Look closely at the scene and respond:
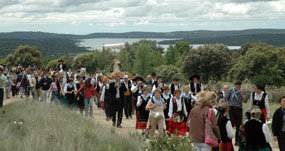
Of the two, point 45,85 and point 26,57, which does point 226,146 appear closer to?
point 45,85

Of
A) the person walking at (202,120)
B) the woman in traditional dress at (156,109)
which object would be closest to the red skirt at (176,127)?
the woman in traditional dress at (156,109)

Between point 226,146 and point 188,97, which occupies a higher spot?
point 188,97

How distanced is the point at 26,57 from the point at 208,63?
68830mm

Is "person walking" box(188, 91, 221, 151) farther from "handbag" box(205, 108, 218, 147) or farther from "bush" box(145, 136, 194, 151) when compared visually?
"bush" box(145, 136, 194, 151)

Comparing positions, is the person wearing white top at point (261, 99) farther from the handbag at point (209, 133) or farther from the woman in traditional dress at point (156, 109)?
the handbag at point (209, 133)

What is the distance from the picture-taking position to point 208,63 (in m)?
86.8

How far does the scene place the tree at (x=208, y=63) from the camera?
86344 millimetres

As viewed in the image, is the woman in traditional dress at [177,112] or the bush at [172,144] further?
the woman in traditional dress at [177,112]

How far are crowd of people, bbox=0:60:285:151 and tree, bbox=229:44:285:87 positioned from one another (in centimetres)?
5737

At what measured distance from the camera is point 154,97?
1166 centimetres

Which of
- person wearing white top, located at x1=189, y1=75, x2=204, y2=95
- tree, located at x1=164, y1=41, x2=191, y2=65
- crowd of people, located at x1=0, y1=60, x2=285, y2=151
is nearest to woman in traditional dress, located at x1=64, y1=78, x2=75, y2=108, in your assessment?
crowd of people, located at x1=0, y1=60, x2=285, y2=151

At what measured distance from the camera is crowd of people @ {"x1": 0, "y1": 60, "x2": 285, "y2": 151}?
703cm

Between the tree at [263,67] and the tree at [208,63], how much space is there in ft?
31.2

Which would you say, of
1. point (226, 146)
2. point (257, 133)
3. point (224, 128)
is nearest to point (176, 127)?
point (226, 146)
